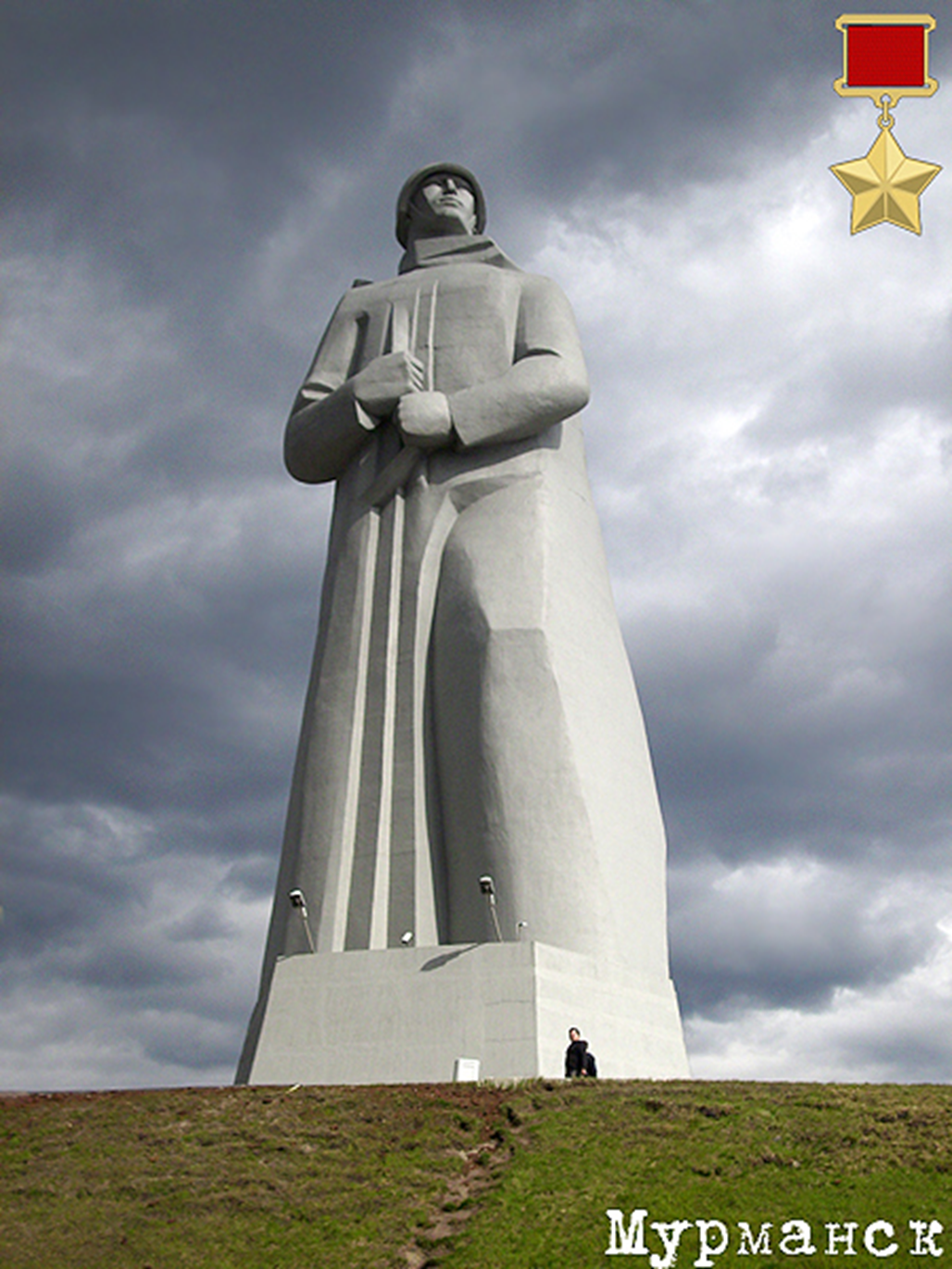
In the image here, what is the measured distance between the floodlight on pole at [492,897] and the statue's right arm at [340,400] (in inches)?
211

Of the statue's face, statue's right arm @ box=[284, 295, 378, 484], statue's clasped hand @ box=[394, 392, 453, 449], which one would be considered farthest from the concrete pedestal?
the statue's face

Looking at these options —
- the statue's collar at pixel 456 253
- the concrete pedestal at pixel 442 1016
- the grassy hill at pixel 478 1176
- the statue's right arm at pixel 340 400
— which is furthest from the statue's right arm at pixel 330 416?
the grassy hill at pixel 478 1176

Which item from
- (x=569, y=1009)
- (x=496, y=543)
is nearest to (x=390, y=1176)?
(x=569, y=1009)

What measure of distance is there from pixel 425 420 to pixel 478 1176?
8105mm

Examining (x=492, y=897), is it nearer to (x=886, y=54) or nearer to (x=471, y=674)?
(x=471, y=674)

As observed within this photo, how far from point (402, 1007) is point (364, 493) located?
5885 mm

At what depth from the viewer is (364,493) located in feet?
49.4

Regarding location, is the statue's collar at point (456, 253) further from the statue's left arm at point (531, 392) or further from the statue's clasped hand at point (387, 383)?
the statue's clasped hand at point (387, 383)

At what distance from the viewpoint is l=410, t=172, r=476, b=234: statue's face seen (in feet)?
56.4

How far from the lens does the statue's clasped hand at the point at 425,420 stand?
14.3 meters

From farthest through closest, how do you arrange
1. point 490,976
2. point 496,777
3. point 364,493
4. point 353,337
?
point 353,337 → point 364,493 → point 496,777 → point 490,976

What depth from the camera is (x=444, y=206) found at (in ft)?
56.4

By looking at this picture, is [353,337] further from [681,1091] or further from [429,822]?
[681,1091]

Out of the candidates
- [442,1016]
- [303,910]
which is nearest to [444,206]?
[303,910]
